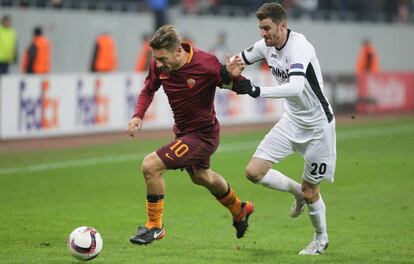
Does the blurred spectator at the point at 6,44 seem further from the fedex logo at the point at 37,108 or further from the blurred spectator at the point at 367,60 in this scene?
the blurred spectator at the point at 367,60

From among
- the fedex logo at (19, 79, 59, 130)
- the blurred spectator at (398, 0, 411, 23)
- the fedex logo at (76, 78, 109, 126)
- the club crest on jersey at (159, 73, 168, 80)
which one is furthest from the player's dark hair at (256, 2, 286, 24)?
the blurred spectator at (398, 0, 411, 23)

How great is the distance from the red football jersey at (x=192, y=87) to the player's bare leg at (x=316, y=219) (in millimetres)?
1080

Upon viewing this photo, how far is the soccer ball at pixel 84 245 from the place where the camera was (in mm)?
7742

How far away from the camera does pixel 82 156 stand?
17.1m

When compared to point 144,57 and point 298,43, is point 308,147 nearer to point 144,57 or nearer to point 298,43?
point 298,43

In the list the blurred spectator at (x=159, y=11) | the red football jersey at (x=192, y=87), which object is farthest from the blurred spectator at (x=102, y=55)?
the red football jersey at (x=192, y=87)

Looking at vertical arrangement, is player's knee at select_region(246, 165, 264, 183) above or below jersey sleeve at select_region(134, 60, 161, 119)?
below

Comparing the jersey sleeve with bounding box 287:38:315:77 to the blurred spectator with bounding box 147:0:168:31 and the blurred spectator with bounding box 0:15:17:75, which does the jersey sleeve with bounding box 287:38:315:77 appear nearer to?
the blurred spectator with bounding box 0:15:17:75

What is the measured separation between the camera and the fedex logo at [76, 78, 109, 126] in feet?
64.1

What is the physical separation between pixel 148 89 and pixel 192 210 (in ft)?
9.40

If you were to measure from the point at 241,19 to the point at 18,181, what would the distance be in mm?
17229

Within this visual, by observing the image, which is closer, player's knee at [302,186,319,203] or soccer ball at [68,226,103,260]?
soccer ball at [68,226,103,260]

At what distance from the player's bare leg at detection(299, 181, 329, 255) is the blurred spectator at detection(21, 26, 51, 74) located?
13.7m

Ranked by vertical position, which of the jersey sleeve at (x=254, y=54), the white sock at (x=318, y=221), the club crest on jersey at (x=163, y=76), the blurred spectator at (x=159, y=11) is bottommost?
Answer: the blurred spectator at (x=159, y=11)
